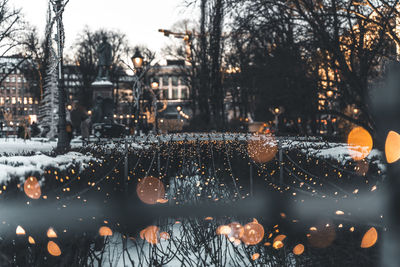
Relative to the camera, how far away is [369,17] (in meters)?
10.5

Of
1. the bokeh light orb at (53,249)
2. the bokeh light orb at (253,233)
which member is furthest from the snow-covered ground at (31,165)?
the bokeh light orb at (253,233)

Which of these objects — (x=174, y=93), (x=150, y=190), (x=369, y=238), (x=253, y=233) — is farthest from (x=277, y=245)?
(x=174, y=93)

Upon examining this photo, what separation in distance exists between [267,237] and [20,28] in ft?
109

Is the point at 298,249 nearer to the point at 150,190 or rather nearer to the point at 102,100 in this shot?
the point at 150,190

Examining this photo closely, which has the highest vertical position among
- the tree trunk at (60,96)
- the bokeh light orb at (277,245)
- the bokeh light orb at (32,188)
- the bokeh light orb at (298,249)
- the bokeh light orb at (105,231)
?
the tree trunk at (60,96)

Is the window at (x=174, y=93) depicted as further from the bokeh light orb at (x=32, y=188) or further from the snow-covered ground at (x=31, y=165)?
the bokeh light orb at (x=32, y=188)

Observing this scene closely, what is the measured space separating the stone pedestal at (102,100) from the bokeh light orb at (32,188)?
31.7 metres

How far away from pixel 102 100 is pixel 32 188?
32.0 metres

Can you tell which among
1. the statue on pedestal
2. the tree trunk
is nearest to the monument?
the statue on pedestal

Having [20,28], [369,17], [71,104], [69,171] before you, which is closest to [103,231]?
[69,171]

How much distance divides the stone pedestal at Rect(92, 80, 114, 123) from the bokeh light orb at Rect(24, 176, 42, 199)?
31.7 meters

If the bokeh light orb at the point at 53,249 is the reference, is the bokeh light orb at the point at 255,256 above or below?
below

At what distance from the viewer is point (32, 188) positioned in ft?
17.6

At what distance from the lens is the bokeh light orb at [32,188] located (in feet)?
17.2
